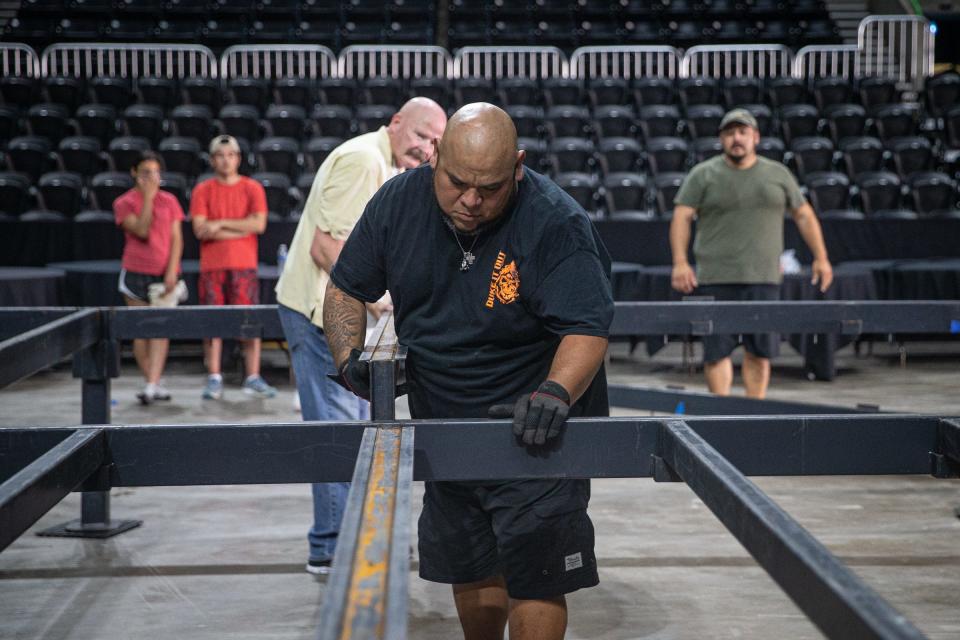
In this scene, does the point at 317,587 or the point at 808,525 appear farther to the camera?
the point at 808,525

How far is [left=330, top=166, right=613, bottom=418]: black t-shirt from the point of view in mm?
2309

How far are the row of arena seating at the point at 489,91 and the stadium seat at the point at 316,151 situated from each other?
1.46 metres

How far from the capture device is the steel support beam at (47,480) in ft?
6.05

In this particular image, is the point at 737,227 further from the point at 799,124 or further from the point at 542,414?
the point at 799,124

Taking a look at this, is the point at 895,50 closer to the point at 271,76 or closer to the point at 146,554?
the point at 271,76

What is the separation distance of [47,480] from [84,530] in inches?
104

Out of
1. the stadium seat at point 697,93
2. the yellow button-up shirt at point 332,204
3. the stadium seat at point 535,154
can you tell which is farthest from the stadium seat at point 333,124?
the yellow button-up shirt at point 332,204

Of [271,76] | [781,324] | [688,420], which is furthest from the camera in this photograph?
[271,76]

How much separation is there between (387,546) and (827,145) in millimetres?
10250

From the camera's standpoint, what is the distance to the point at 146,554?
13.7 ft

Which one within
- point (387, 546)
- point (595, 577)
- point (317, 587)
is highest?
point (387, 546)

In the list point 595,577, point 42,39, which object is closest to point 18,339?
point 595,577

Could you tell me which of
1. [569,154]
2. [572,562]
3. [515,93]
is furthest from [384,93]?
[572,562]

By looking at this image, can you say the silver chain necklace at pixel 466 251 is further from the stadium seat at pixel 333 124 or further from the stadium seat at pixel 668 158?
the stadium seat at pixel 333 124
